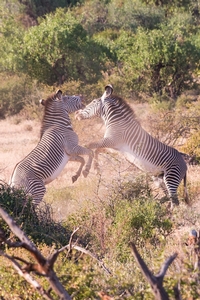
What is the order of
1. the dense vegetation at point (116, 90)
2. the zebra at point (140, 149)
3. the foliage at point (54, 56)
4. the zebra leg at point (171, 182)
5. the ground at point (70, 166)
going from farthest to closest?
the foliage at point (54, 56) → the zebra at point (140, 149) → the zebra leg at point (171, 182) → the ground at point (70, 166) → the dense vegetation at point (116, 90)

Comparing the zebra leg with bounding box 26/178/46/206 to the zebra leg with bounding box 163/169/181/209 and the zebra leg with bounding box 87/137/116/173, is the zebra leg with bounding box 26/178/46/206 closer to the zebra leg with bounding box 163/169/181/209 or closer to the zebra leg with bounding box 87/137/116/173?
the zebra leg with bounding box 87/137/116/173

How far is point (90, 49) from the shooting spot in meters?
29.0

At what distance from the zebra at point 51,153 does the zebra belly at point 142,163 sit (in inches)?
27.1

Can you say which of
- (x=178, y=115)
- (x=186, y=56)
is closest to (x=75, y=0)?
(x=186, y=56)

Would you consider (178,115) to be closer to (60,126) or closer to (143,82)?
(60,126)

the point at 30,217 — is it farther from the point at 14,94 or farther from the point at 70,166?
the point at 14,94

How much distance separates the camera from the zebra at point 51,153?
412 inches

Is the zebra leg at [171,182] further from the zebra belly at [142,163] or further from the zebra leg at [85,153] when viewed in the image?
the zebra leg at [85,153]

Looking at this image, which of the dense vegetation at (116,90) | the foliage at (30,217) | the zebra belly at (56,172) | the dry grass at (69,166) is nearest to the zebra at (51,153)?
the zebra belly at (56,172)

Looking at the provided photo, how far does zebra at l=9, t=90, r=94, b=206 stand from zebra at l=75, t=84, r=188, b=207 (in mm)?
538

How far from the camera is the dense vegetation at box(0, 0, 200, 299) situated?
17.3 feet

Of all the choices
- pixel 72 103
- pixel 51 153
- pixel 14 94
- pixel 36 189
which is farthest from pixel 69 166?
pixel 14 94

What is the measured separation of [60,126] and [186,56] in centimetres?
1583

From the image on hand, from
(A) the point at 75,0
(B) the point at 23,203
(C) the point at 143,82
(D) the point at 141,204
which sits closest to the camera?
(B) the point at 23,203
